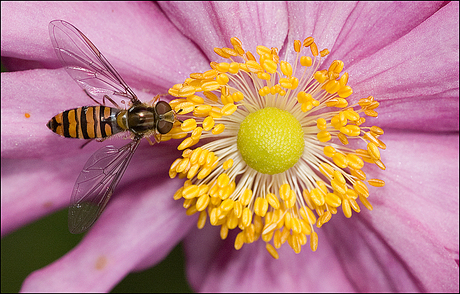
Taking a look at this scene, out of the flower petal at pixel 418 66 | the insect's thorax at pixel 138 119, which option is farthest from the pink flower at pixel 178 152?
the insect's thorax at pixel 138 119

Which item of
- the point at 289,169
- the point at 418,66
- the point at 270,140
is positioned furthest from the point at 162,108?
the point at 418,66

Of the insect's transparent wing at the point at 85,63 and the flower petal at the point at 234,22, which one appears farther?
the flower petal at the point at 234,22

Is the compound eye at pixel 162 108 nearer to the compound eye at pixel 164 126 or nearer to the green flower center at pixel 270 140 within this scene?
the compound eye at pixel 164 126

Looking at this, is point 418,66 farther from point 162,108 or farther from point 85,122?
point 85,122

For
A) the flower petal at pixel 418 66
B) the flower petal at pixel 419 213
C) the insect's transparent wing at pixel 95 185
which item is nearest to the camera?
the insect's transparent wing at pixel 95 185

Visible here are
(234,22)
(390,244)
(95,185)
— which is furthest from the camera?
(390,244)

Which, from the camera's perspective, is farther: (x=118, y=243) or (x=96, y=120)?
(x=118, y=243)

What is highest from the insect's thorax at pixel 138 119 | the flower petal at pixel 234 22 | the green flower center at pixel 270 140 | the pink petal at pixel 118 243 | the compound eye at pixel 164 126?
the flower petal at pixel 234 22

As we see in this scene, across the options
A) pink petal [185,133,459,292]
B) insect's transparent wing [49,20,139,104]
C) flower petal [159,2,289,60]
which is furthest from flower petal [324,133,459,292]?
insect's transparent wing [49,20,139,104]

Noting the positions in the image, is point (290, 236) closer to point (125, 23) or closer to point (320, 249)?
point (320, 249)
